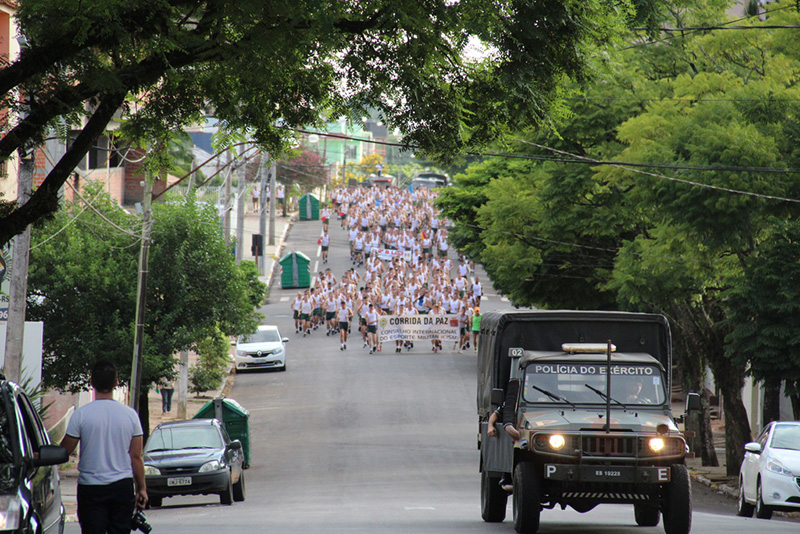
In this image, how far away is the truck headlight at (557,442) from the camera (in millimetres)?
11165

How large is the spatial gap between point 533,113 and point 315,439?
19346mm

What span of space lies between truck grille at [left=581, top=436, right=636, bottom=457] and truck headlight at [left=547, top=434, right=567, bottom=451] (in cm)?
20

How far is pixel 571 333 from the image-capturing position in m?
13.4

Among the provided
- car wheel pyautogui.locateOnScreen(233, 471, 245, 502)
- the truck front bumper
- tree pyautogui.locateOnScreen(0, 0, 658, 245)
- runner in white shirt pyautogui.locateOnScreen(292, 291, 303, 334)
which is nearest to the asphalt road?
car wheel pyautogui.locateOnScreen(233, 471, 245, 502)

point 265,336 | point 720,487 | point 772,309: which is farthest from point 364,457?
point 265,336

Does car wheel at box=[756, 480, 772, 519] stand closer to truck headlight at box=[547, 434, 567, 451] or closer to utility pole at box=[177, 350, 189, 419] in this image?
truck headlight at box=[547, 434, 567, 451]

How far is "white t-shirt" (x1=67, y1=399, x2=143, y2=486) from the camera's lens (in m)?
7.79

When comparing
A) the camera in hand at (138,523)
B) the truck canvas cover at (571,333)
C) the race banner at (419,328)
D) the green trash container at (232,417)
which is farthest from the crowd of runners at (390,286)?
the camera in hand at (138,523)

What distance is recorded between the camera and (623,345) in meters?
13.4

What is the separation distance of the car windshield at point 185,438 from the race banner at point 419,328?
70.0 ft

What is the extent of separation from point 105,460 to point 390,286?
3936 cm

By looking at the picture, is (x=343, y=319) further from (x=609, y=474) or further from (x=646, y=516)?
(x=609, y=474)

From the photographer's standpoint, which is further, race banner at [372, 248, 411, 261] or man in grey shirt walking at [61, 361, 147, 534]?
race banner at [372, 248, 411, 261]

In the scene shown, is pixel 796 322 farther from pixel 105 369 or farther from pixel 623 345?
pixel 105 369
